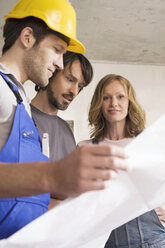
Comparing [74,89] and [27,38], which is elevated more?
[27,38]

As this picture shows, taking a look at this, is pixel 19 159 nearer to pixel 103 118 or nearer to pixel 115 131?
pixel 115 131

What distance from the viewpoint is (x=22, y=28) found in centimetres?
140

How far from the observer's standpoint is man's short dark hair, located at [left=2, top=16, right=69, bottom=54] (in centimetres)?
139

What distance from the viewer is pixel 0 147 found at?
953mm

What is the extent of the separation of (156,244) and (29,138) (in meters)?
0.85

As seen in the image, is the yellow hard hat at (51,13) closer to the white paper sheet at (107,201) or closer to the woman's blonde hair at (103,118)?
the woman's blonde hair at (103,118)

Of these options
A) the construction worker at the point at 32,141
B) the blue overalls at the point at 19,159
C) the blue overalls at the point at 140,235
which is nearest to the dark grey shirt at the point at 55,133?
the construction worker at the point at 32,141

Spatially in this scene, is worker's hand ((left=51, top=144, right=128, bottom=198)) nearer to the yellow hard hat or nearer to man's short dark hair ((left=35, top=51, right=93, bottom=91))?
the yellow hard hat

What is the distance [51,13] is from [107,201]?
110cm

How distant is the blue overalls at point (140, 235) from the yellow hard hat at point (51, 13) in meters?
1.02

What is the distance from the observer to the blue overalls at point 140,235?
146 centimetres

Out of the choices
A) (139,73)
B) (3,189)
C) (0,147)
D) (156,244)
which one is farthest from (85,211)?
(139,73)

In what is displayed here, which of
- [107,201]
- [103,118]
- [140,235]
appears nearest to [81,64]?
[103,118]

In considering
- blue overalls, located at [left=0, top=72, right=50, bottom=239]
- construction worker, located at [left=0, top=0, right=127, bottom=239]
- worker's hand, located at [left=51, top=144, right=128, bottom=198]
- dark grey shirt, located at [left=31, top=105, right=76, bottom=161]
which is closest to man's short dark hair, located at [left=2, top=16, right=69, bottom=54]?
construction worker, located at [left=0, top=0, right=127, bottom=239]
